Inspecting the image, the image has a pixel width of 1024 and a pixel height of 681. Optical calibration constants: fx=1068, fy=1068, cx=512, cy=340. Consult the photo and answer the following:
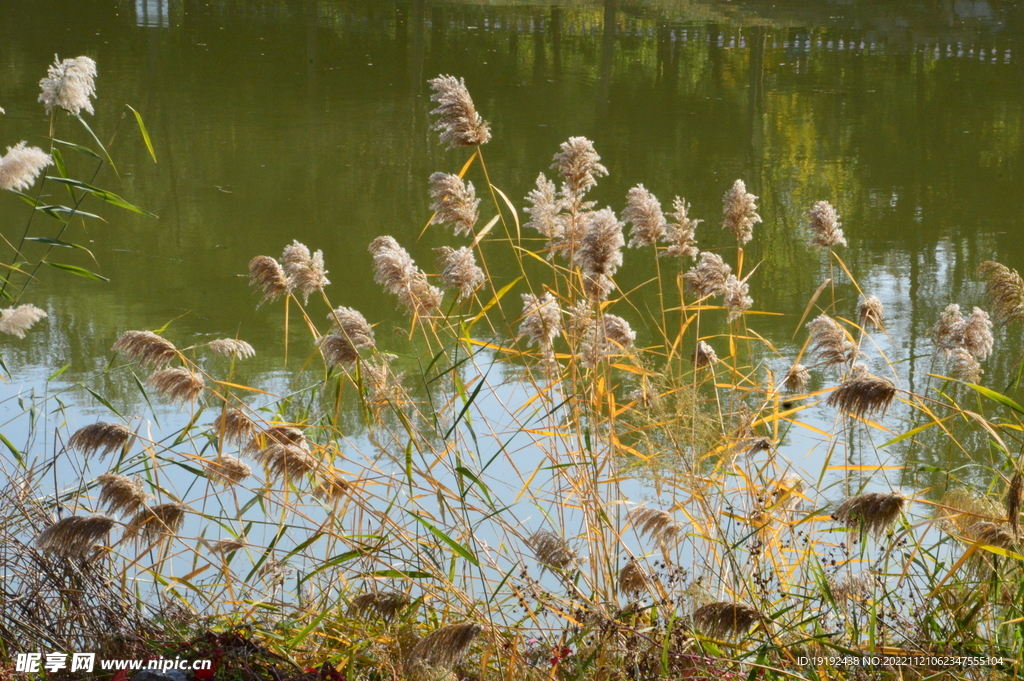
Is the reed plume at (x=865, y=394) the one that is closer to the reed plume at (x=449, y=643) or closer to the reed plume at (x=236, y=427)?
the reed plume at (x=449, y=643)

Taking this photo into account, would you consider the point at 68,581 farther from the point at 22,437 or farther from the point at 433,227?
the point at 433,227

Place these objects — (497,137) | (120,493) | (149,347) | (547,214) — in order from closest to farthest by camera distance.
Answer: (120,493) → (149,347) → (547,214) → (497,137)

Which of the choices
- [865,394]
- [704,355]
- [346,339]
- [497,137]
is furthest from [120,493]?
[497,137]

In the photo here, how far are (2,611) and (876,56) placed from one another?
46.6ft

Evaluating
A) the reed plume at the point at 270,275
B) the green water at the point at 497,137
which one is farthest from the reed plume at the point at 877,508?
the green water at the point at 497,137

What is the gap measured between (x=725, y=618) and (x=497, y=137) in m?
7.66

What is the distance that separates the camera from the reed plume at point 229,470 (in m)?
2.27

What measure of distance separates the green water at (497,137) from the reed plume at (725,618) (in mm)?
1336

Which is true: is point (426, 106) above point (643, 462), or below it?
above

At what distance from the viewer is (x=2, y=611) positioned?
2.07 m

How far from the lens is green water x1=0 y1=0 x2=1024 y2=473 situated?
191 inches

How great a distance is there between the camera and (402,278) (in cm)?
230

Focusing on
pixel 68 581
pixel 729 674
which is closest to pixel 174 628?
pixel 68 581

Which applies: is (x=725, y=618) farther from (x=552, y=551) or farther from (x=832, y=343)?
(x=832, y=343)
